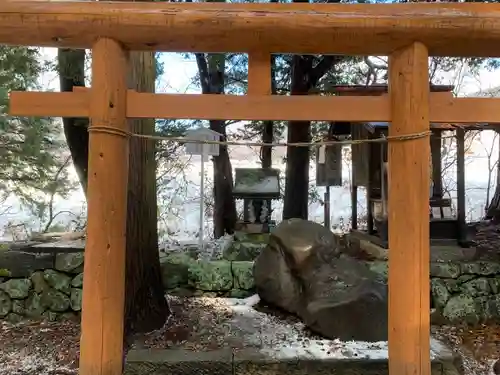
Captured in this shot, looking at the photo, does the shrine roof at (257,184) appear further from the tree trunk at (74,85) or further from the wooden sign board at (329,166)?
the tree trunk at (74,85)

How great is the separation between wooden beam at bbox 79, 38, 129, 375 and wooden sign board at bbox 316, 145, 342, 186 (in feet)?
16.6

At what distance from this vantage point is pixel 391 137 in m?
2.19

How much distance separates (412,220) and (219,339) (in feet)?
6.96

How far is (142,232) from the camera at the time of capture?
3750mm

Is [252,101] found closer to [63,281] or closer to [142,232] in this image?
[142,232]

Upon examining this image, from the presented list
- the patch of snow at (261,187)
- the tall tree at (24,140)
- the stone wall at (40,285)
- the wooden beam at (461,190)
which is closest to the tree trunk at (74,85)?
the tall tree at (24,140)

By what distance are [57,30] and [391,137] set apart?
5.82 feet

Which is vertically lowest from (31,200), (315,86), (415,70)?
(31,200)

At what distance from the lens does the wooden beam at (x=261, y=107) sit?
2.13 meters

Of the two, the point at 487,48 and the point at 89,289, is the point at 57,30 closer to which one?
the point at 89,289

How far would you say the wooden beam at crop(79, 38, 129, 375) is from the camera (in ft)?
6.88

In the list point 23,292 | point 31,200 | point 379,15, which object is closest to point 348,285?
point 379,15

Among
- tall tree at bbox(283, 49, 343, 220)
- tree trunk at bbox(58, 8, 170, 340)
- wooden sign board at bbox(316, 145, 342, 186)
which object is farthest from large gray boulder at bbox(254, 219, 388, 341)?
Result: tall tree at bbox(283, 49, 343, 220)

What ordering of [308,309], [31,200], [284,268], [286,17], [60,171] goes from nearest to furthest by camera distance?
[286,17] → [308,309] → [284,268] → [31,200] → [60,171]
